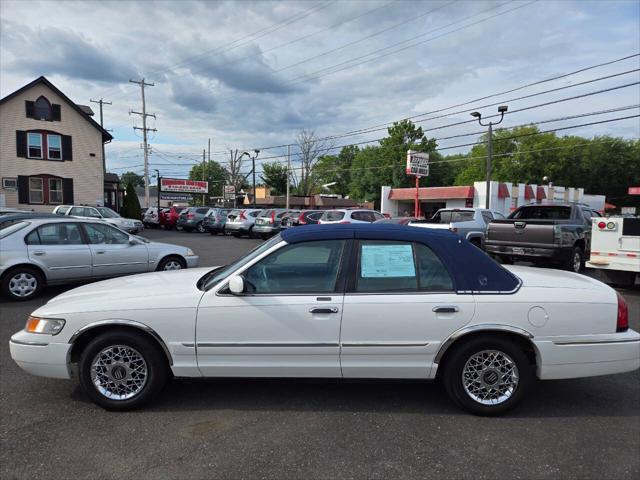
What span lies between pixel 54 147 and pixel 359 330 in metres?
32.9

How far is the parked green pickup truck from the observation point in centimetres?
1052

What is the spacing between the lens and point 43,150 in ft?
97.4

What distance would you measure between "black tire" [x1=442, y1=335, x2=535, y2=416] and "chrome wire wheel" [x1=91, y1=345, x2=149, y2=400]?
8.18ft

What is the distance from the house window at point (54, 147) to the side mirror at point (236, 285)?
105 ft

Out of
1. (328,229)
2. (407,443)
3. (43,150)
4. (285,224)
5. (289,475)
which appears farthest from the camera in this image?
(43,150)

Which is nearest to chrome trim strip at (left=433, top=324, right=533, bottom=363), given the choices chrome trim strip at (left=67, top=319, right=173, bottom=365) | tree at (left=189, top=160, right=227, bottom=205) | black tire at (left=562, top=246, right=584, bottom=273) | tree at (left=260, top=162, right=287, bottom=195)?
chrome trim strip at (left=67, top=319, right=173, bottom=365)

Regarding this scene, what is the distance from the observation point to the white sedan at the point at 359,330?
357cm

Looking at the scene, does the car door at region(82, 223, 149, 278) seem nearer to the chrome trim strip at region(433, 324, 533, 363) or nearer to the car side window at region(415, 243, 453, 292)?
the car side window at region(415, 243, 453, 292)

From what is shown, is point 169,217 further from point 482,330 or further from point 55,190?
point 482,330

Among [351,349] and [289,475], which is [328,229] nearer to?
[351,349]

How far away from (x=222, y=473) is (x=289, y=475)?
0.43 meters

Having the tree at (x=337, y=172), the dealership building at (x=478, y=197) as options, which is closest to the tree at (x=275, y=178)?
the tree at (x=337, y=172)

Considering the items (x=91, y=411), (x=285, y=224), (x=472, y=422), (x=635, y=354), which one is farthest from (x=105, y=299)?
(x=285, y=224)

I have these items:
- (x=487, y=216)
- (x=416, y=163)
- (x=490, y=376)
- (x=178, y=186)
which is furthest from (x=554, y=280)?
(x=178, y=186)
